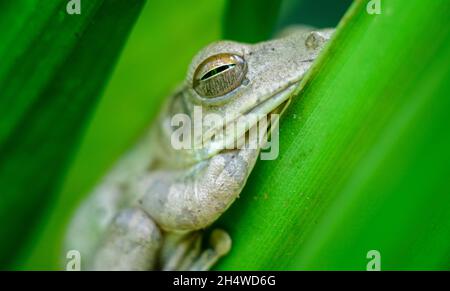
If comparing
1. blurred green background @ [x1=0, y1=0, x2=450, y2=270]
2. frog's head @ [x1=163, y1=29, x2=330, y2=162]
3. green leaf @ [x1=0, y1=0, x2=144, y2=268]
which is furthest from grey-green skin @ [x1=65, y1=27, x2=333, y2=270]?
green leaf @ [x1=0, y1=0, x2=144, y2=268]

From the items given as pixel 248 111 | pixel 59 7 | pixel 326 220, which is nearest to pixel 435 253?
pixel 326 220

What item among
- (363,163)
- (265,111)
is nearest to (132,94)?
(265,111)

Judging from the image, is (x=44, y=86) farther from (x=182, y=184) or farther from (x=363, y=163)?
(x=363, y=163)

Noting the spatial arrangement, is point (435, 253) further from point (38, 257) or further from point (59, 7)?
point (38, 257)

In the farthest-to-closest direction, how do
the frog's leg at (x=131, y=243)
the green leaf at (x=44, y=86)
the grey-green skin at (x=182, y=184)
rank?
1. the frog's leg at (x=131, y=243)
2. the grey-green skin at (x=182, y=184)
3. the green leaf at (x=44, y=86)

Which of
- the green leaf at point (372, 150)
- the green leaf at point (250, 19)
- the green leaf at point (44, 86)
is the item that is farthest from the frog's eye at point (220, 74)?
the green leaf at point (372, 150)

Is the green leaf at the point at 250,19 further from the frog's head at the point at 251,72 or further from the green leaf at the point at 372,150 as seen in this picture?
the green leaf at the point at 372,150
